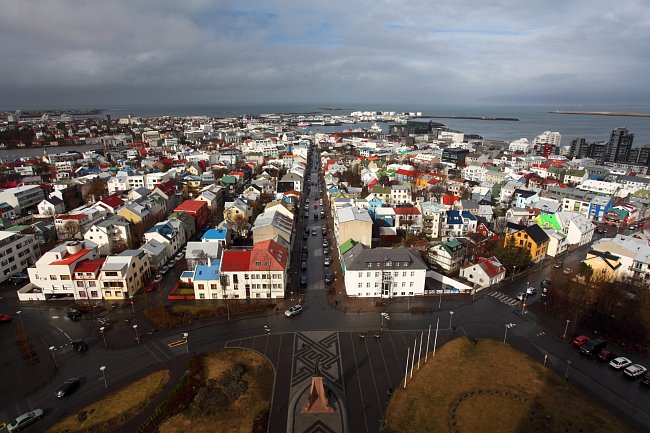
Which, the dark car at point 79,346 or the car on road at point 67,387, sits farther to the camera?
the dark car at point 79,346

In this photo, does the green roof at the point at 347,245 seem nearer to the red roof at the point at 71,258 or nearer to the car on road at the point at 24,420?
the red roof at the point at 71,258

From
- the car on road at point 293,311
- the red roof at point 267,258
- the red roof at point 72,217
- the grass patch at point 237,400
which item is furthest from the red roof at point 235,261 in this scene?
the red roof at point 72,217

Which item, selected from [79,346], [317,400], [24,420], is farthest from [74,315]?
[317,400]

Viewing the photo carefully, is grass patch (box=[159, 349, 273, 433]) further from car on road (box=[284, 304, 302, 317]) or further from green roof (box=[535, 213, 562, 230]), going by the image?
green roof (box=[535, 213, 562, 230])

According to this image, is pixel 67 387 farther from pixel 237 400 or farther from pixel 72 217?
pixel 72 217

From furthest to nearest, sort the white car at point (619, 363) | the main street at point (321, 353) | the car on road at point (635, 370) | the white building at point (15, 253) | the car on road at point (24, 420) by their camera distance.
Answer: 1. the white building at point (15, 253)
2. the white car at point (619, 363)
3. the car on road at point (635, 370)
4. the main street at point (321, 353)
5. the car on road at point (24, 420)

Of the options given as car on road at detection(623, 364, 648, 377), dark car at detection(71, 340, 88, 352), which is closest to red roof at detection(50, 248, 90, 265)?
dark car at detection(71, 340, 88, 352)
